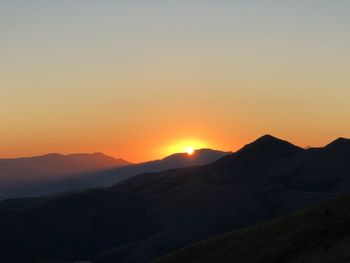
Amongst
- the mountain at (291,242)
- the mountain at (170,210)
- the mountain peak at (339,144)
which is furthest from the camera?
the mountain peak at (339,144)

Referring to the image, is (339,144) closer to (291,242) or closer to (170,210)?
(170,210)

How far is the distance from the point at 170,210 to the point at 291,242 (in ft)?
384

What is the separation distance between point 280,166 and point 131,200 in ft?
163

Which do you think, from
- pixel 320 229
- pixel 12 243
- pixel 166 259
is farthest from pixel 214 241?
pixel 12 243

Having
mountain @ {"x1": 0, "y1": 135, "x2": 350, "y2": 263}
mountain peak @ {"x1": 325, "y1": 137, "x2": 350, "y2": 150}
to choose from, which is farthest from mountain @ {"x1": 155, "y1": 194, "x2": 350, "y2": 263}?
mountain peak @ {"x1": 325, "y1": 137, "x2": 350, "y2": 150}

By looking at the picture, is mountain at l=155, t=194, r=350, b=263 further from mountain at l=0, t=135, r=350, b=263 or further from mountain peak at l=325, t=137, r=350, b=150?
mountain peak at l=325, t=137, r=350, b=150

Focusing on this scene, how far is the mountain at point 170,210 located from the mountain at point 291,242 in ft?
215

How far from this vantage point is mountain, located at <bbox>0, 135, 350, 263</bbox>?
13938cm

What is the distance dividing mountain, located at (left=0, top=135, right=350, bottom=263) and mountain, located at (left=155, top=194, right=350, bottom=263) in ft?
215

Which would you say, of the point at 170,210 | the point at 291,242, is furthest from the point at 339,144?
the point at 291,242

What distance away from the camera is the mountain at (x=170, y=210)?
457 feet

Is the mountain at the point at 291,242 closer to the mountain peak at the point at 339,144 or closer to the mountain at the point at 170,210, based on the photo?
the mountain at the point at 170,210

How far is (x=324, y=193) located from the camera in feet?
520

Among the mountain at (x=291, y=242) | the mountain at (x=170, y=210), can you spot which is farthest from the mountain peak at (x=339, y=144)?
the mountain at (x=291, y=242)
